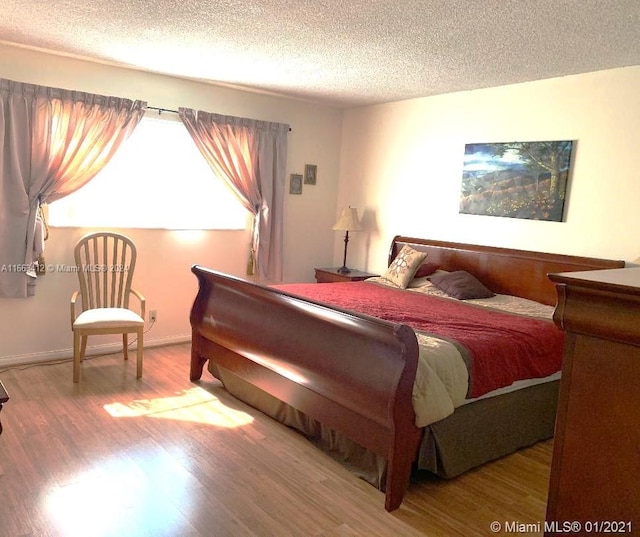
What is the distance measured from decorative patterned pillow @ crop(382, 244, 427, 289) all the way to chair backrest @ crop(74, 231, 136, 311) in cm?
219

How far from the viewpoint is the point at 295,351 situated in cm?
304

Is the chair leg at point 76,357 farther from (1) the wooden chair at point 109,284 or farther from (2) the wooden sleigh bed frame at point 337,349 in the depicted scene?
(2) the wooden sleigh bed frame at point 337,349

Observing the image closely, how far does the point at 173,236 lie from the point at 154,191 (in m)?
0.42

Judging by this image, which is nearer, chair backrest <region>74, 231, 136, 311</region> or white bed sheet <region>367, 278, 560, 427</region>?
white bed sheet <region>367, 278, 560, 427</region>

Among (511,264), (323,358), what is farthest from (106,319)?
(511,264)

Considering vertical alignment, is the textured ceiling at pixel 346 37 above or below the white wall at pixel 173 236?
above

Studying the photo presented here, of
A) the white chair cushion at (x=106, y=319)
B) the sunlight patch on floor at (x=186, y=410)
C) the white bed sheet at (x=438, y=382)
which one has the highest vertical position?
the white bed sheet at (x=438, y=382)

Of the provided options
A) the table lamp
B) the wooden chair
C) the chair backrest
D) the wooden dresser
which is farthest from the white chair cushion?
the wooden dresser

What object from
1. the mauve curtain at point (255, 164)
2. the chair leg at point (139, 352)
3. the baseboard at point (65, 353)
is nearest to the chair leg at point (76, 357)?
the chair leg at point (139, 352)

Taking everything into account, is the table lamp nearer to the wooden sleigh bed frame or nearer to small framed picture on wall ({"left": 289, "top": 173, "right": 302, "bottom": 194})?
small framed picture on wall ({"left": 289, "top": 173, "right": 302, "bottom": 194})

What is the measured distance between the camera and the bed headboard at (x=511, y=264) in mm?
3887

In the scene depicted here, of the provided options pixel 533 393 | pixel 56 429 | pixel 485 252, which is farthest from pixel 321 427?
pixel 485 252

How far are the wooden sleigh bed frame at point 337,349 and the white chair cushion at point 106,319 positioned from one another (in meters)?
0.43

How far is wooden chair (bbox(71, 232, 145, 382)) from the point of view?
3.85 metres
